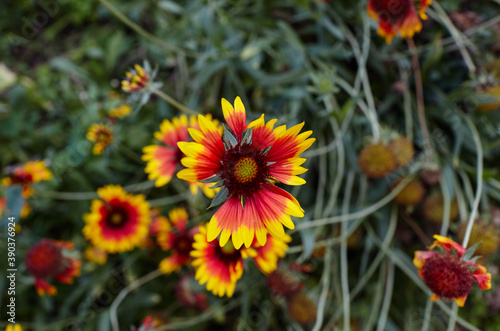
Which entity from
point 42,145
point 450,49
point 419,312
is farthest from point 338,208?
point 42,145

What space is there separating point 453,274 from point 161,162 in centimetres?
92

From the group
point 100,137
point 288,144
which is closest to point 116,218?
point 100,137

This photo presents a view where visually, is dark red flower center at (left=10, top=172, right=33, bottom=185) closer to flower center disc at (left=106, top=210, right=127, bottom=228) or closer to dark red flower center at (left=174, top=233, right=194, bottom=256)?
flower center disc at (left=106, top=210, right=127, bottom=228)

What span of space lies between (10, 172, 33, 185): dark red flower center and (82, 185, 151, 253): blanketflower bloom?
0.26 meters

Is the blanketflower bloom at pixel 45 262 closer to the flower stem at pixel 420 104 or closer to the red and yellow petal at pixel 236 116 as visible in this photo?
the red and yellow petal at pixel 236 116

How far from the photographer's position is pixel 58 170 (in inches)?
68.2

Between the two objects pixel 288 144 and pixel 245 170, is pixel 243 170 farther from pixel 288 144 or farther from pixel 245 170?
pixel 288 144

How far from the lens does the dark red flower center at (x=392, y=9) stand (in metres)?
1.24

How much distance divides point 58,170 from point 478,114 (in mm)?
1807

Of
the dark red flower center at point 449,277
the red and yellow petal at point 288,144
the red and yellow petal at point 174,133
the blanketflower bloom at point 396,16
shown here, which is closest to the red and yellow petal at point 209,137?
the red and yellow petal at point 288,144

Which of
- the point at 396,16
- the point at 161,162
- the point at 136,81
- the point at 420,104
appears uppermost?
the point at 396,16

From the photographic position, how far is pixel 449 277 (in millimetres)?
980

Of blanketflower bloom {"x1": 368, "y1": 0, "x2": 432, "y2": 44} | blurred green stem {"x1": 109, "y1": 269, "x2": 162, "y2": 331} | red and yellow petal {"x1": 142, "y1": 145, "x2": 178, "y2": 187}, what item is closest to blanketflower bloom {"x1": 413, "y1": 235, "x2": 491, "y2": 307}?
blanketflower bloom {"x1": 368, "y1": 0, "x2": 432, "y2": 44}

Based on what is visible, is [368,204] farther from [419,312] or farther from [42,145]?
[42,145]
